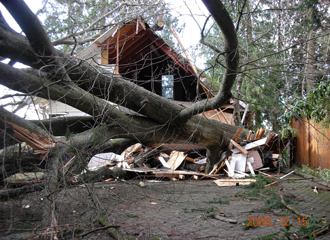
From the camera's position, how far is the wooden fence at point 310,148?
28.0 feet

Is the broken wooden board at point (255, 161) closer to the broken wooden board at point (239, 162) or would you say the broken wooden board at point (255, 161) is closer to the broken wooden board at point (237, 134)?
the broken wooden board at point (239, 162)

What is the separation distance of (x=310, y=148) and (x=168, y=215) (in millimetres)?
7057

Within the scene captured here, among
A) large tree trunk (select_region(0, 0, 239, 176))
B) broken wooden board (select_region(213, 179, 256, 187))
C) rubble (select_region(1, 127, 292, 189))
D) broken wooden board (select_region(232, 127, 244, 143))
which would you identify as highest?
large tree trunk (select_region(0, 0, 239, 176))

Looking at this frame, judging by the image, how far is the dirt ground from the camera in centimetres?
367

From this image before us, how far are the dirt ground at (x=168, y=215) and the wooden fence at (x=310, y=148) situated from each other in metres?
1.86

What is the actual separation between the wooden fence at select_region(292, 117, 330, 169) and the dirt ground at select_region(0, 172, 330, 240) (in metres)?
1.86

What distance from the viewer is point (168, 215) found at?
5.26m

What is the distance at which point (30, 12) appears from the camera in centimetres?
515

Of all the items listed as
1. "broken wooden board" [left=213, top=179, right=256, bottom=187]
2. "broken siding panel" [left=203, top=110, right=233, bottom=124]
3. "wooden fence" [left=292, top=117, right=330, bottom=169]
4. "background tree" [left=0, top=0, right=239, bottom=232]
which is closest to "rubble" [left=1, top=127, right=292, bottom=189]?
"broken wooden board" [left=213, top=179, right=256, bottom=187]

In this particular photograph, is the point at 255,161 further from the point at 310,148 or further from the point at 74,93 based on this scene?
the point at 74,93

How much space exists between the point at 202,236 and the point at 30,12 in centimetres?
501

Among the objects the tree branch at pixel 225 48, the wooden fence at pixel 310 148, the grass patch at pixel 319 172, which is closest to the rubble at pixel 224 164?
the wooden fence at pixel 310 148

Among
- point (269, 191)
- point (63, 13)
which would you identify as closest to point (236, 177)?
point (269, 191)
